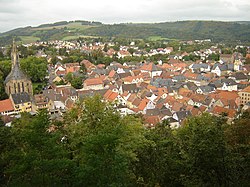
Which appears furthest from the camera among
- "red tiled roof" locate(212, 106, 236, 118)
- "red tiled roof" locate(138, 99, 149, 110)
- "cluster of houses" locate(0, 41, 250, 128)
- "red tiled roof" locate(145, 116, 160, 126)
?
"red tiled roof" locate(138, 99, 149, 110)

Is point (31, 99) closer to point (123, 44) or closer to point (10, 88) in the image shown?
point (10, 88)

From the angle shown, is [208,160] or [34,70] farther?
[34,70]

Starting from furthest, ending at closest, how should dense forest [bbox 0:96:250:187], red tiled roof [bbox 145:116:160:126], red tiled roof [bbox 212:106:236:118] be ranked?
red tiled roof [bbox 212:106:236:118] < red tiled roof [bbox 145:116:160:126] < dense forest [bbox 0:96:250:187]

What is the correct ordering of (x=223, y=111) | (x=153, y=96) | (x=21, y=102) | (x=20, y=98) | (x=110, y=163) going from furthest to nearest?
(x=153, y=96) < (x=20, y=98) < (x=21, y=102) < (x=223, y=111) < (x=110, y=163)

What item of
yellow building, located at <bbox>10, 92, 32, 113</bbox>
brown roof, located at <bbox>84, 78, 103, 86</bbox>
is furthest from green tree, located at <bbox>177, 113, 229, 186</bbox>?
brown roof, located at <bbox>84, 78, 103, 86</bbox>

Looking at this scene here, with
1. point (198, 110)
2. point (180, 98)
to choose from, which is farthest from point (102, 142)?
point (180, 98)

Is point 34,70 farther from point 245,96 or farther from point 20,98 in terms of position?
point 245,96

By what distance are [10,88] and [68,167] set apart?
43353 mm

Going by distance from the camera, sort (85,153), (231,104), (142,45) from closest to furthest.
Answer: (85,153) → (231,104) → (142,45)

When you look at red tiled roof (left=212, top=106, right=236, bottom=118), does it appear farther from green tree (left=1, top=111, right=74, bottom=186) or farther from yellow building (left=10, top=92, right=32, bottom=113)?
green tree (left=1, top=111, right=74, bottom=186)

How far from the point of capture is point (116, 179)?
11.2 meters

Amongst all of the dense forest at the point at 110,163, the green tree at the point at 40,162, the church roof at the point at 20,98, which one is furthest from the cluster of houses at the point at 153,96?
the green tree at the point at 40,162

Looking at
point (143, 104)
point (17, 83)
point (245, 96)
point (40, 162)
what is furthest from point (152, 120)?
point (40, 162)

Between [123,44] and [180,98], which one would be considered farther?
[123,44]
